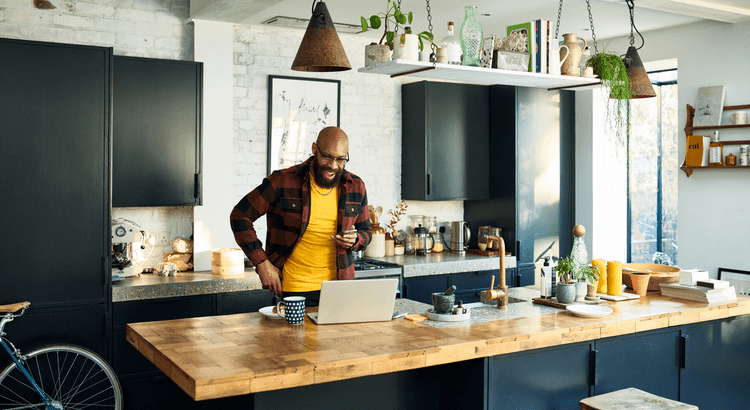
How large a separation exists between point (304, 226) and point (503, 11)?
8.77ft

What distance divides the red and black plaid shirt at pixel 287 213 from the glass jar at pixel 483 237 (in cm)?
277

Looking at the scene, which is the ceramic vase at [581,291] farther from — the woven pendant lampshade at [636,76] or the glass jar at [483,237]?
the glass jar at [483,237]

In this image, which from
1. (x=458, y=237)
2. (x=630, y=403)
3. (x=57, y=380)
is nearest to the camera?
(x=630, y=403)

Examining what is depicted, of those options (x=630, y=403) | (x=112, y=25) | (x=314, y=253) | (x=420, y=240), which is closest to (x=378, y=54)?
(x=314, y=253)

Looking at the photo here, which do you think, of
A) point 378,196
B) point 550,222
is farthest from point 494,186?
point 378,196

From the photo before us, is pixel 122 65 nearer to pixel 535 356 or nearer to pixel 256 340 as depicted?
pixel 256 340

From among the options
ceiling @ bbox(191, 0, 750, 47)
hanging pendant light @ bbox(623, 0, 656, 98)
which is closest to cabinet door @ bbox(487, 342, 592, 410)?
hanging pendant light @ bbox(623, 0, 656, 98)

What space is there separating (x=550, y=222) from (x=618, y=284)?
99.0 inches

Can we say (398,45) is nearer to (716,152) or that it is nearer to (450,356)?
(450,356)

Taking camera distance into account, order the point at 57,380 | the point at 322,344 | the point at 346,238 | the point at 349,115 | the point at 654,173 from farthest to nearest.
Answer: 1. the point at 654,173
2. the point at 349,115
3. the point at 57,380
4. the point at 346,238
5. the point at 322,344

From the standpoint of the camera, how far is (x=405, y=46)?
340 centimetres

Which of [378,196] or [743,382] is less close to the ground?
[378,196]

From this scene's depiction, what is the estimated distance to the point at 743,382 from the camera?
392 centimetres

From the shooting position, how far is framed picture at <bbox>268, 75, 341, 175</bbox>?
5.55 metres
